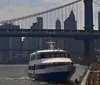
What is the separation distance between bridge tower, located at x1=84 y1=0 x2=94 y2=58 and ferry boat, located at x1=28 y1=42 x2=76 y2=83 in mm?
73010

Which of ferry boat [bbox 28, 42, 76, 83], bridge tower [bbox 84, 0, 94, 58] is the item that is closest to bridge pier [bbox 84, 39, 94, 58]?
bridge tower [bbox 84, 0, 94, 58]

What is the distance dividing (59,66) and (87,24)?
84.7 meters

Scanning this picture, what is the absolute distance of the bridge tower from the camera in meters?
116

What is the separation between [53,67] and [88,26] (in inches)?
3220

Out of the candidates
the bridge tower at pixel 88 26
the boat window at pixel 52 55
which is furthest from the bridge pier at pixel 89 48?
the boat window at pixel 52 55

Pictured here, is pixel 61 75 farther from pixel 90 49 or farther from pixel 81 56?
pixel 81 56

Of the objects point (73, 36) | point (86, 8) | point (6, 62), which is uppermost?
point (86, 8)

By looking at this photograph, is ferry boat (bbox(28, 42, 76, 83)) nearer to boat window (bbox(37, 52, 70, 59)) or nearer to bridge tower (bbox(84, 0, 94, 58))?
boat window (bbox(37, 52, 70, 59))

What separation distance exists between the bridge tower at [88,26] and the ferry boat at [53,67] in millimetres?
73010

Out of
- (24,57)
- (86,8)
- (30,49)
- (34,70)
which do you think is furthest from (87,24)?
(34,70)

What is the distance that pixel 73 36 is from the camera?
117500 millimetres

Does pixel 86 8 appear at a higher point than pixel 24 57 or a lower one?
higher

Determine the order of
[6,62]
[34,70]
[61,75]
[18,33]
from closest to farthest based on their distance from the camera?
[61,75]
[34,70]
[18,33]
[6,62]

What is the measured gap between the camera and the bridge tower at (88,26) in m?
116
